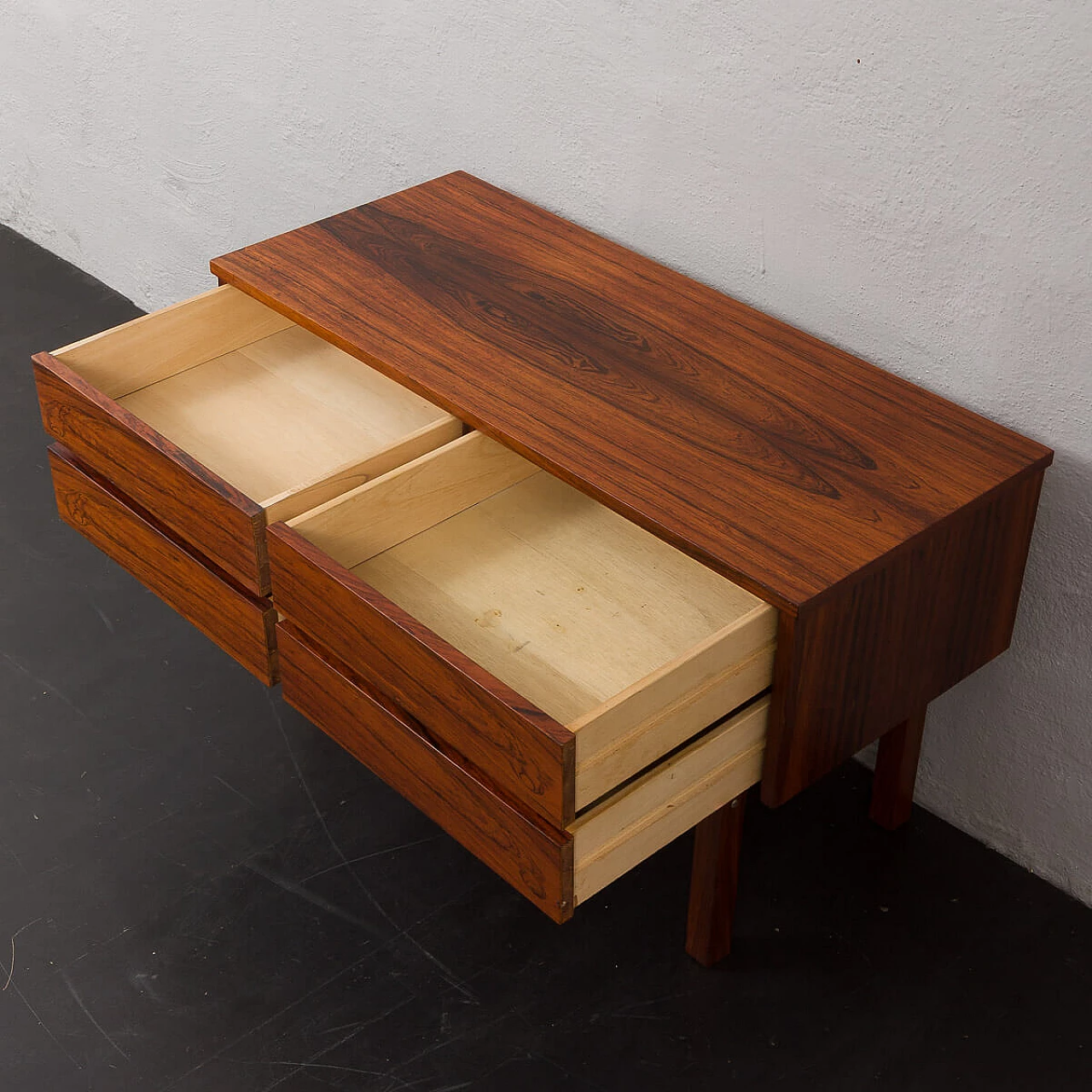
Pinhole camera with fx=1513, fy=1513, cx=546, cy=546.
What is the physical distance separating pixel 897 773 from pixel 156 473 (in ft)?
3.13

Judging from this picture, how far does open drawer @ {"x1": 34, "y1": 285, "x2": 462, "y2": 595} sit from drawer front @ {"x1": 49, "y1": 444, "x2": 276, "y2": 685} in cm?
2

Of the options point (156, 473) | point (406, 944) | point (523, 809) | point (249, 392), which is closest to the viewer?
point (523, 809)

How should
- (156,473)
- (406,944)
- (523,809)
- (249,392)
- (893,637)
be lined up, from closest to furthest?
1. (523,809)
2. (893,637)
3. (156,473)
4. (406,944)
5. (249,392)

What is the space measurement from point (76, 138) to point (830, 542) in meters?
2.04

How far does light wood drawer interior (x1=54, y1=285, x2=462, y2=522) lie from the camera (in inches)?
69.9

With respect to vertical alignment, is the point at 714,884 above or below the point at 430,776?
below

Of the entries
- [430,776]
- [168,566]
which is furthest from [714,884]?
[168,566]

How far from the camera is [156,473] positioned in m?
1.64

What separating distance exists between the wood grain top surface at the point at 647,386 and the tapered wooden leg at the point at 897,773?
39cm

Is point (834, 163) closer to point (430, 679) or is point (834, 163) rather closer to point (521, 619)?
point (521, 619)

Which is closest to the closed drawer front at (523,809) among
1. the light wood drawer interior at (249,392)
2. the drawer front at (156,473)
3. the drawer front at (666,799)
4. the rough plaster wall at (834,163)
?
the drawer front at (666,799)

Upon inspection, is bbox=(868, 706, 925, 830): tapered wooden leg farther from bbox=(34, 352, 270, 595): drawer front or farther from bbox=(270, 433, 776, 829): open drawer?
bbox=(34, 352, 270, 595): drawer front

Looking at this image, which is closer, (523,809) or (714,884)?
(523,809)

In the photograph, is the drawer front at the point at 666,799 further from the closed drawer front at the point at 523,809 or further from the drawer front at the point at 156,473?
the drawer front at the point at 156,473
